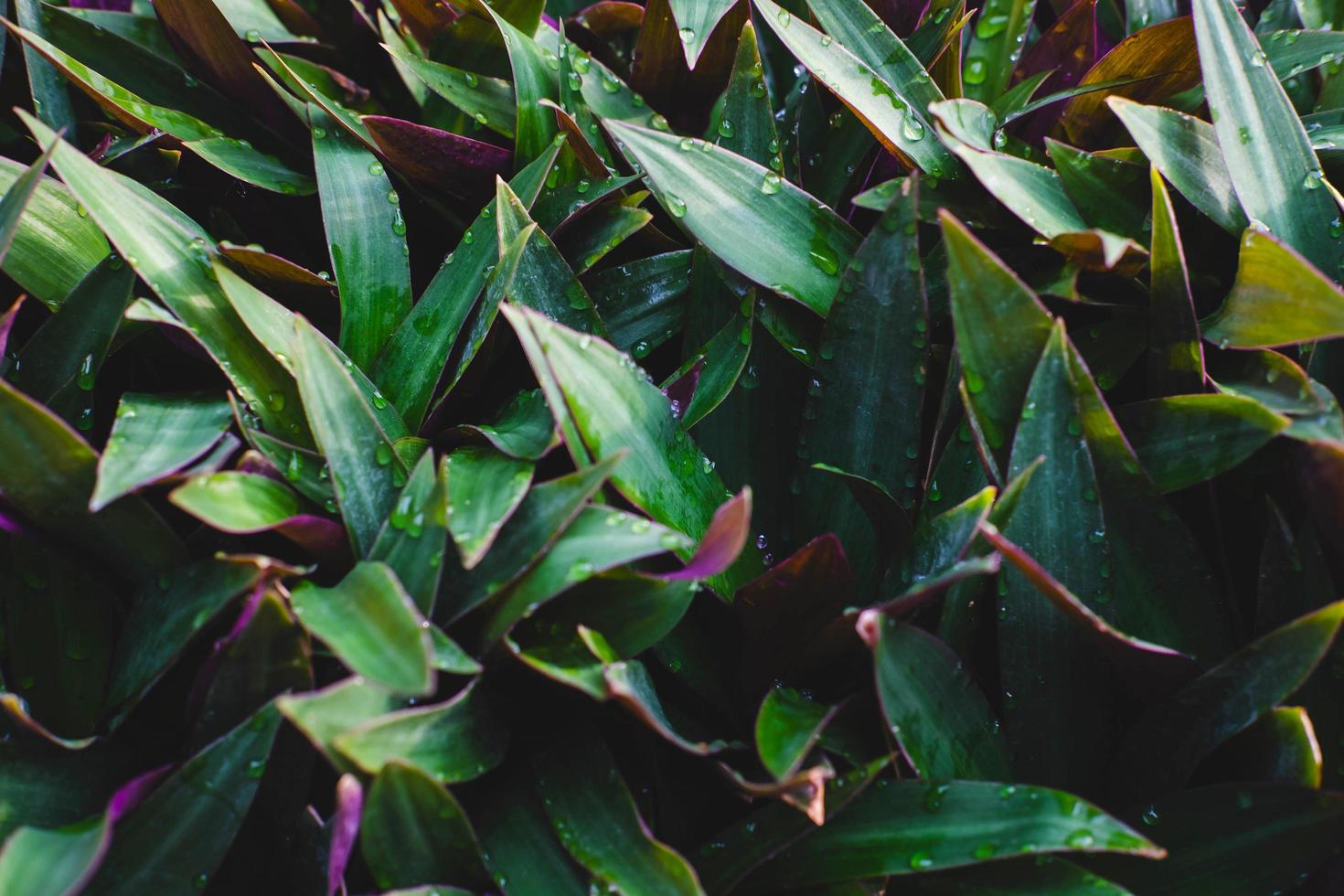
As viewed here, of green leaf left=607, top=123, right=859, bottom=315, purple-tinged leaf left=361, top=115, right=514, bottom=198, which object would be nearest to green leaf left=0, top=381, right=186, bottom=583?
purple-tinged leaf left=361, top=115, right=514, bottom=198

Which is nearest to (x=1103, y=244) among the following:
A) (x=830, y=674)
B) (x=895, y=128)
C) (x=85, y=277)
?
(x=895, y=128)

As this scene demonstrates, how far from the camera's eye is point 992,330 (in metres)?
0.93

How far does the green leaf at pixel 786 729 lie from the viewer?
0.82 m

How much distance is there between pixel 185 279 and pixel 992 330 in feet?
2.62

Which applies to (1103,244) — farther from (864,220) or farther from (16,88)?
(16,88)

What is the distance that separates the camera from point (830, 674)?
40.2 inches

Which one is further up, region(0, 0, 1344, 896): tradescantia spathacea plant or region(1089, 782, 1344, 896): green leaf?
region(0, 0, 1344, 896): tradescantia spathacea plant

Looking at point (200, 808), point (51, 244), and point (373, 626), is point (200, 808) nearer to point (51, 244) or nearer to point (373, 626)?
point (373, 626)

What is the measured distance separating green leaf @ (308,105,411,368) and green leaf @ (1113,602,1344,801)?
0.88 metres

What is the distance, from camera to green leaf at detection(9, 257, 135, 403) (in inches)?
42.3

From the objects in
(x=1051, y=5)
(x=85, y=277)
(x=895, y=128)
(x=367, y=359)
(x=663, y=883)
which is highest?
(x=1051, y=5)

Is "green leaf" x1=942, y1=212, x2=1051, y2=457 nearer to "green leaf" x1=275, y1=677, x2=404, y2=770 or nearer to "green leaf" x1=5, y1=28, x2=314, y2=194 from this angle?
"green leaf" x1=275, y1=677, x2=404, y2=770

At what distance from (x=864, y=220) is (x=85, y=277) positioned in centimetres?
87

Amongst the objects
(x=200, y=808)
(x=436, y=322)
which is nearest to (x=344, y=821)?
(x=200, y=808)
